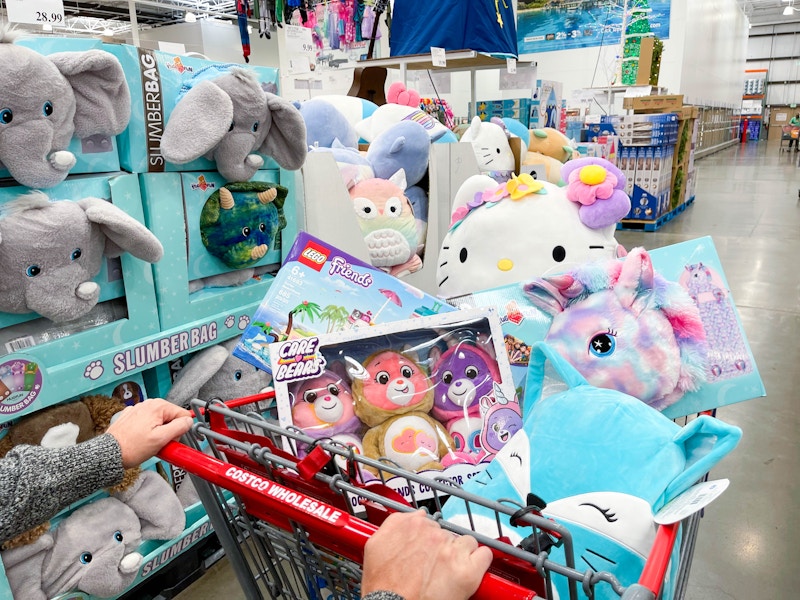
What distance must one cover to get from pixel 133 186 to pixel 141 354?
373 mm

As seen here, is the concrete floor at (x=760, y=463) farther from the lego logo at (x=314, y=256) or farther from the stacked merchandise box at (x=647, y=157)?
the lego logo at (x=314, y=256)

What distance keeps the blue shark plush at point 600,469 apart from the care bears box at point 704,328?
254 millimetres

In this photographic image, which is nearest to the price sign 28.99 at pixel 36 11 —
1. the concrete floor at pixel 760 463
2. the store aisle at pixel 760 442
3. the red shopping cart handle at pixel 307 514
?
the red shopping cart handle at pixel 307 514

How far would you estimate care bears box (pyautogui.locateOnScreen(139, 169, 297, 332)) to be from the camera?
4.59ft

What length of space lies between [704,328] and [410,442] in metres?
0.63

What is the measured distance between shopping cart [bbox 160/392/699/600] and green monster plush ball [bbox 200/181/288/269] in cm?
71

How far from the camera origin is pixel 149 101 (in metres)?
1.34

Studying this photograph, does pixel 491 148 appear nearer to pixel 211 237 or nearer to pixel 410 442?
pixel 211 237

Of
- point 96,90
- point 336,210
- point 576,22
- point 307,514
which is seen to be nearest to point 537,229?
point 336,210

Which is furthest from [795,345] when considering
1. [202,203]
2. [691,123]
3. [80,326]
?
[691,123]

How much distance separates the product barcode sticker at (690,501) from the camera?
587mm

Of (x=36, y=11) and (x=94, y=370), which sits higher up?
(x=36, y=11)

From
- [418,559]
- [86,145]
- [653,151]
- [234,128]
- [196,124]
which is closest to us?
[418,559]

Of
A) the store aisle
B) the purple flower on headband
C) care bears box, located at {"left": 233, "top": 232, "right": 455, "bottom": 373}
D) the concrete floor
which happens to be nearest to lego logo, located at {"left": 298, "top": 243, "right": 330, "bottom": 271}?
care bears box, located at {"left": 233, "top": 232, "right": 455, "bottom": 373}
